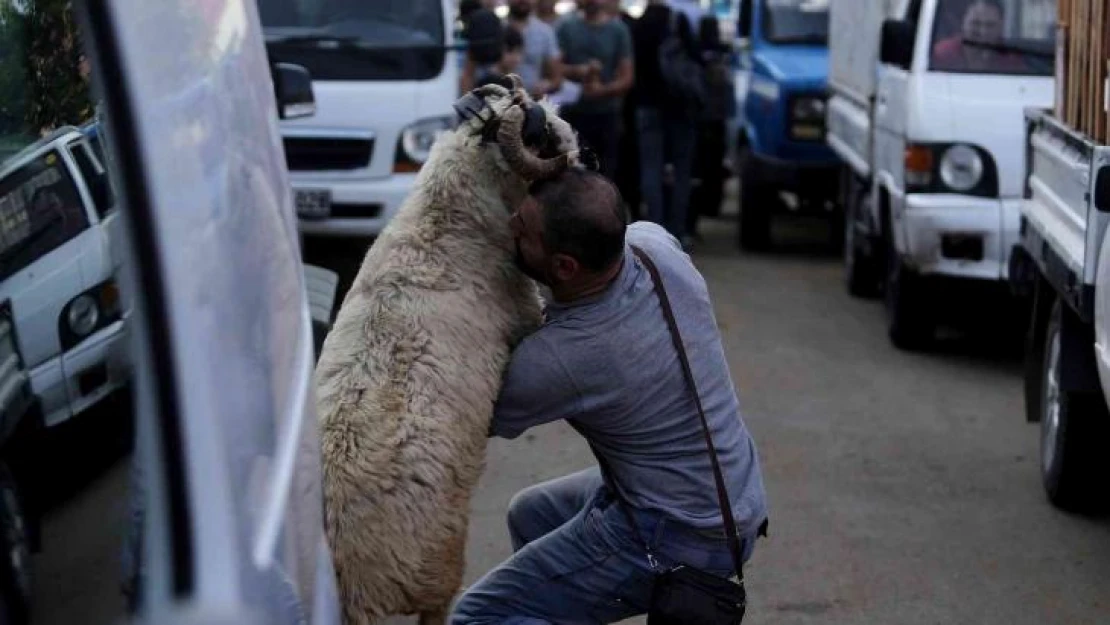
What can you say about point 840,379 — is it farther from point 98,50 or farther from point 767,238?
point 98,50

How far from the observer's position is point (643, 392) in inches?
132

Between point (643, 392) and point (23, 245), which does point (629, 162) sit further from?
point (23, 245)

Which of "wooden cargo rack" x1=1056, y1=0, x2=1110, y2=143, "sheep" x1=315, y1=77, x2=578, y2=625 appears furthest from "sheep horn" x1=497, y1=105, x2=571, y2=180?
"wooden cargo rack" x1=1056, y1=0, x2=1110, y2=143

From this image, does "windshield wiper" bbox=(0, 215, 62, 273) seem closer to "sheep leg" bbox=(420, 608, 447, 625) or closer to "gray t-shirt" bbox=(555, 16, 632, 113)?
"sheep leg" bbox=(420, 608, 447, 625)

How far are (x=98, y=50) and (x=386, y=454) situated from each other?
1321 mm

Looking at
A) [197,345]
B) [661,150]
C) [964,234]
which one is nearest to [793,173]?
[661,150]

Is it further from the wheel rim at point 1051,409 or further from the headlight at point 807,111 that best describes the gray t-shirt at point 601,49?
the wheel rim at point 1051,409

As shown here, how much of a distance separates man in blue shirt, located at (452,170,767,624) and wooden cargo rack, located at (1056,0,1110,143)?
259cm

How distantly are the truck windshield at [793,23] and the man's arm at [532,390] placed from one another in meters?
11.5

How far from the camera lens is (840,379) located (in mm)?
8977

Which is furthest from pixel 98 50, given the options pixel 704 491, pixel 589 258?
→ pixel 704 491

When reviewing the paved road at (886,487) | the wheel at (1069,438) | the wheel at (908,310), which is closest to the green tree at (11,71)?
the paved road at (886,487)

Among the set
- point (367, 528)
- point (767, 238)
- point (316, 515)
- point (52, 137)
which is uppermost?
point (52, 137)

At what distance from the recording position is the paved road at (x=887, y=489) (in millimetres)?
5730
